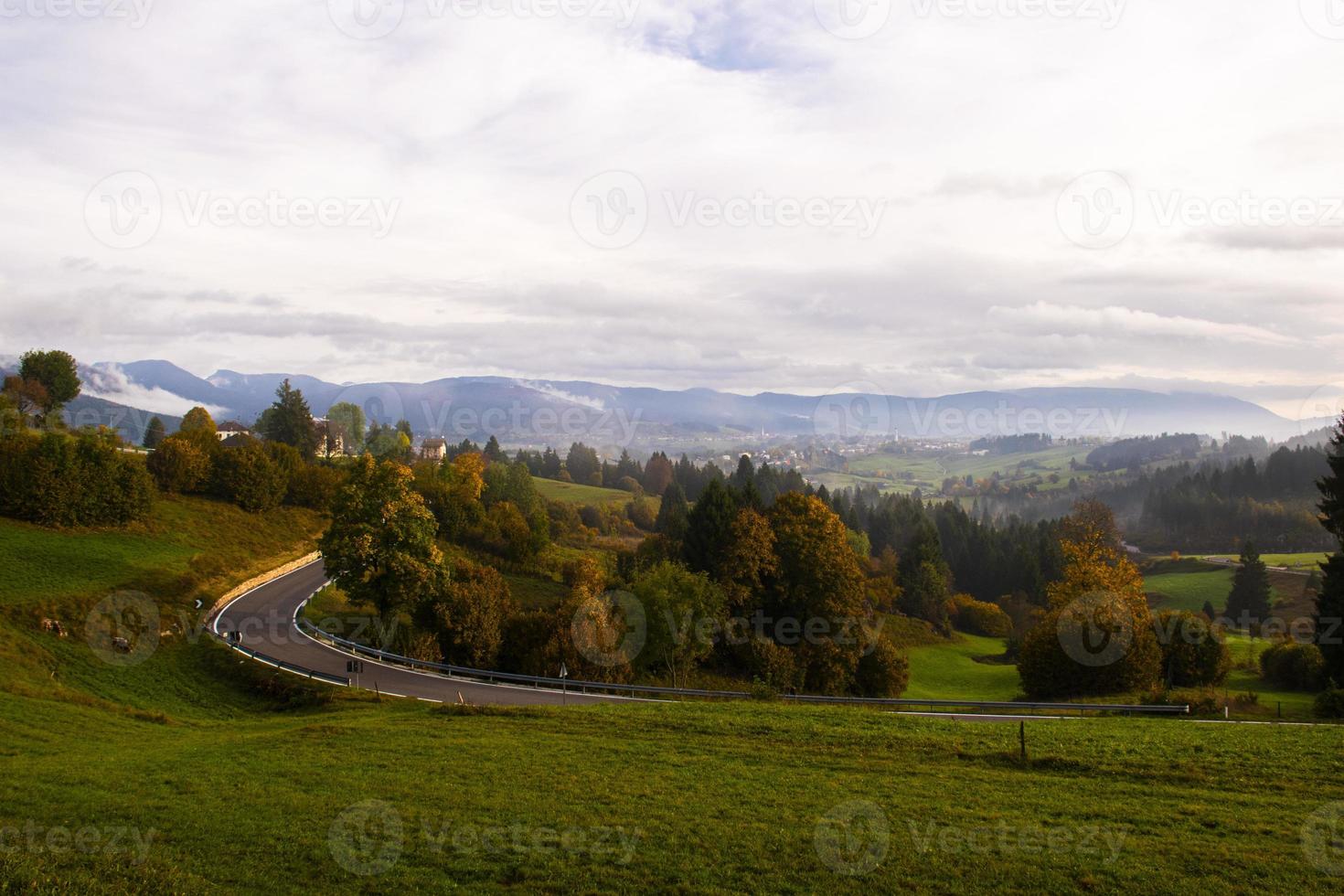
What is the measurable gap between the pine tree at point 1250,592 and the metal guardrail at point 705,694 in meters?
75.3

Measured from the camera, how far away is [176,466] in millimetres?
68938

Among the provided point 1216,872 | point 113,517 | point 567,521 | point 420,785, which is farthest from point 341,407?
point 1216,872

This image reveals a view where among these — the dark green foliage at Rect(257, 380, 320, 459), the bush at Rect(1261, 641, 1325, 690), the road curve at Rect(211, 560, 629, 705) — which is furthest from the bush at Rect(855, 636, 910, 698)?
the dark green foliage at Rect(257, 380, 320, 459)

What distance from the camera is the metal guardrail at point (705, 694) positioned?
31.1m

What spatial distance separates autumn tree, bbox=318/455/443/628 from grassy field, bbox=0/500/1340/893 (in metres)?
14.4

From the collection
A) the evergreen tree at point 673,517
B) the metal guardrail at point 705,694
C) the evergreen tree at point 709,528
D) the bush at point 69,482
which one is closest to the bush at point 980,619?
the evergreen tree at point 673,517

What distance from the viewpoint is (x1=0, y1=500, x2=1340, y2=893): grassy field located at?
12336 millimetres

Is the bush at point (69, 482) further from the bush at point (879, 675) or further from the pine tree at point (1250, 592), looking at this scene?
the pine tree at point (1250, 592)

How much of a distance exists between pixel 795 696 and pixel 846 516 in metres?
98.1

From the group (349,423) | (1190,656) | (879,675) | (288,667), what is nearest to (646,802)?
(288,667)

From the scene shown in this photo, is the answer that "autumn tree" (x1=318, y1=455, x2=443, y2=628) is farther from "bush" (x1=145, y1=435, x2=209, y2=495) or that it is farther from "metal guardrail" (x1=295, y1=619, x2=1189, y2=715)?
"bush" (x1=145, y1=435, x2=209, y2=495)

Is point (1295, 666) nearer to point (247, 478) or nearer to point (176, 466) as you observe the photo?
point (247, 478)

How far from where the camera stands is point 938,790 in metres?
17.0

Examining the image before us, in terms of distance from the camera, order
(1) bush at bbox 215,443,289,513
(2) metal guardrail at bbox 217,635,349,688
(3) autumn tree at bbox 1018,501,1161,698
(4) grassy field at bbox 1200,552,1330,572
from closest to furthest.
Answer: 1. (2) metal guardrail at bbox 217,635,349,688
2. (3) autumn tree at bbox 1018,501,1161,698
3. (1) bush at bbox 215,443,289,513
4. (4) grassy field at bbox 1200,552,1330,572
